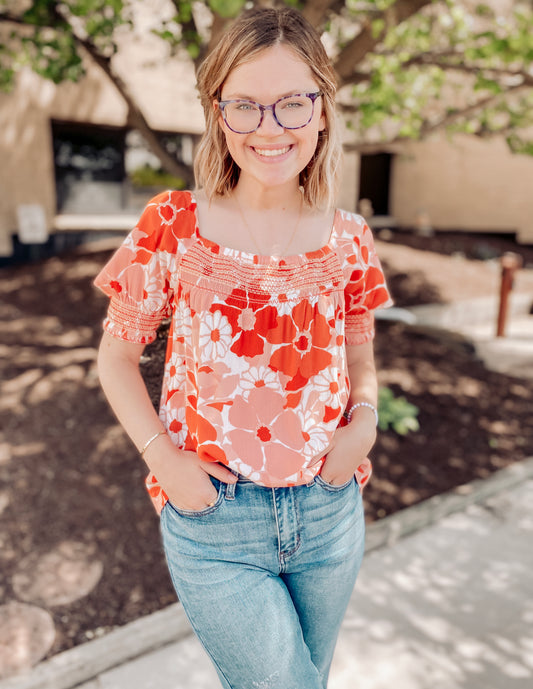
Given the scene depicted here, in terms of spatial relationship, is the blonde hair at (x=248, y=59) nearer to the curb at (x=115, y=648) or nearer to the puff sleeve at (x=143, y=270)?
the puff sleeve at (x=143, y=270)

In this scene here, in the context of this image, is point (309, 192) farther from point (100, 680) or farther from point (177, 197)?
point (100, 680)

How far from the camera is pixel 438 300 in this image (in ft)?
32.1

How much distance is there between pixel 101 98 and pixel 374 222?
9259 mm

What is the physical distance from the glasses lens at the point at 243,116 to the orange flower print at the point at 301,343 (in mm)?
453

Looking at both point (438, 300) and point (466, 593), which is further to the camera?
point (438, 300)

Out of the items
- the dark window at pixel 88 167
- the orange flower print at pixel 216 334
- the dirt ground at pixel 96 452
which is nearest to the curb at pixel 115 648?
the dirt ground at pixel 96 452

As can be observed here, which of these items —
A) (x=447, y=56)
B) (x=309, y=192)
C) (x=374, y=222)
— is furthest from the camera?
(x=374, y=222)

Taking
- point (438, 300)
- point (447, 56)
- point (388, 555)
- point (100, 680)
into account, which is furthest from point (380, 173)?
point (100, 680)

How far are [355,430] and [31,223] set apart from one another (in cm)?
930

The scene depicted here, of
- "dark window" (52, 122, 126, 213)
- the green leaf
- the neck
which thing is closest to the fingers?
the neck

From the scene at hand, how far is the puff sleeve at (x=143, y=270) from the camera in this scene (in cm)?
147

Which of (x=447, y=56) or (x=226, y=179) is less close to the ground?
(x=447, y=56)

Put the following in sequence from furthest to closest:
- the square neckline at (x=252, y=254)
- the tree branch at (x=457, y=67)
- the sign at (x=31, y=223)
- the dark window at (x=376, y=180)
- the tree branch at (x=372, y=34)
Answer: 1. the dark window at (x=376, y=180)
2. the sign at (x=31, y=223)
3. the tree branch at (x=457, y=67)
4. the tree branch at (x=372, y=34)
5. the square neckline at (x=252, y=254)

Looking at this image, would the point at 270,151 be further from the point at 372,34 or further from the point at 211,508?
the point at 372,34
